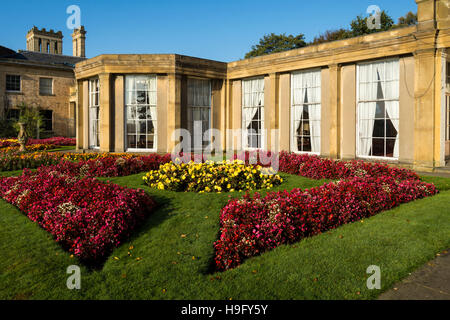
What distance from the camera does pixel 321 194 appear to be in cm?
651

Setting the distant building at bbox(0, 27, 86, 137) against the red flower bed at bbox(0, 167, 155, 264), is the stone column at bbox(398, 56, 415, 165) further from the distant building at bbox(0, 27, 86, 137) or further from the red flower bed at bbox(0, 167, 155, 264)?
the distant building at bbox(0, 27, 86, 137)

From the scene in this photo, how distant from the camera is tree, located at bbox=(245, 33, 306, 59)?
39406mm

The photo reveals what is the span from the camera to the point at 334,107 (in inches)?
553

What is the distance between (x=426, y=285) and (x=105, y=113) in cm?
1511

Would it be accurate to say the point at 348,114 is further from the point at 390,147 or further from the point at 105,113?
the point at 105,113

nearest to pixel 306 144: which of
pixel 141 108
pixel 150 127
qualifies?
pixel 150 127

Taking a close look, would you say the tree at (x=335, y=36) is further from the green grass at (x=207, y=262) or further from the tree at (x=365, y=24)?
the green grass at (x=207, y=262)

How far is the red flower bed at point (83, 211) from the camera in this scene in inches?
199

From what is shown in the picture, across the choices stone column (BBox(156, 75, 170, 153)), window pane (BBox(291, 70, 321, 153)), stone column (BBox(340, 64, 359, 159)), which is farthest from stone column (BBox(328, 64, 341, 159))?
stone column (BBox(156, 75, 170, 153))

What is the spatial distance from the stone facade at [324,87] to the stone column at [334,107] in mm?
40

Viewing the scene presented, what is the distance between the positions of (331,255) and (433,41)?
33.0 feet

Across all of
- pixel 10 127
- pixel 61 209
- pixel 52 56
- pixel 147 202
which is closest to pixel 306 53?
pixel 147 202

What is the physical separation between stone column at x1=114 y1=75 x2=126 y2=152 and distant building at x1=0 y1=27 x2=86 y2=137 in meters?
15.9
